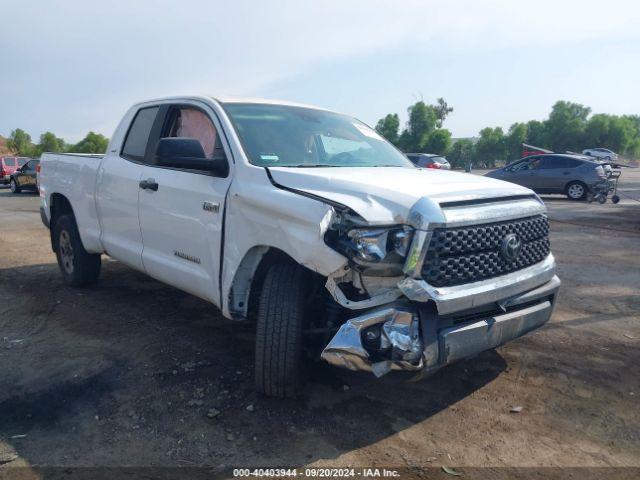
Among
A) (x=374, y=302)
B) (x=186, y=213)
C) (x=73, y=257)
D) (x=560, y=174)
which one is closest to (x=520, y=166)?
(x=560, y=174)

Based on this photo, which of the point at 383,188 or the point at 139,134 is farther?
the point at 139,134

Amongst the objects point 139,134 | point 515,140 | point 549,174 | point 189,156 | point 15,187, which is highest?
point 515,140

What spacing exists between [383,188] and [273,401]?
59.6 inches

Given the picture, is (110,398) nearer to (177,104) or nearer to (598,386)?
(177,104)

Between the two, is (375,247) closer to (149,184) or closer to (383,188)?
(383,188)

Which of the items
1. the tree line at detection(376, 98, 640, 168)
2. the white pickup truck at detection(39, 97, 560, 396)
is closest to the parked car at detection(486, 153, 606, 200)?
the white pickup truck at detection(39, 97, 560, 396)

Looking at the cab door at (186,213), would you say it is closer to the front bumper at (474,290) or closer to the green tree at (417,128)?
the front bumper at (474,290)

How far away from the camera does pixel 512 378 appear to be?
3.89 meters

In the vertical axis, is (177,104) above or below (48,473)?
above

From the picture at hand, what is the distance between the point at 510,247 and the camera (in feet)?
11.0

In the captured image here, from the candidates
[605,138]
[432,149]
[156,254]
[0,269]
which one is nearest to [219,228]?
[156,254]

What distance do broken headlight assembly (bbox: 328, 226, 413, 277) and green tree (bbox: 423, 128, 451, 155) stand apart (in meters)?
58.7

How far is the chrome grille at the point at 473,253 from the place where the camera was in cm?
299

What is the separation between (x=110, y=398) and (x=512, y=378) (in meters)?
2.74
